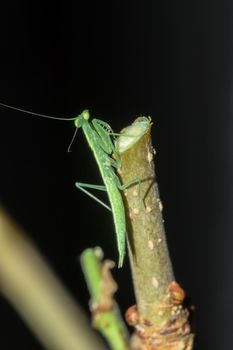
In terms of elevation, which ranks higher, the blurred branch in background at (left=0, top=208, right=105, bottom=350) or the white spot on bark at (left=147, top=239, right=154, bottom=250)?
the blurred branch in background at (left=0, top=208, right=105, bottom=350)

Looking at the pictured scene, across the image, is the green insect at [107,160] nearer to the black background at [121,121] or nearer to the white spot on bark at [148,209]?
the white spot on bark at [148,209]


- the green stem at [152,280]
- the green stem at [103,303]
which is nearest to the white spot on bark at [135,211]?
the green stem at [152,280]

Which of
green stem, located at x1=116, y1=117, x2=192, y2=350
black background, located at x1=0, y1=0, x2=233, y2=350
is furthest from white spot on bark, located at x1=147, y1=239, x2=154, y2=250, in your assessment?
black background, located at x1=0, y1=0, x2=233, y2=350

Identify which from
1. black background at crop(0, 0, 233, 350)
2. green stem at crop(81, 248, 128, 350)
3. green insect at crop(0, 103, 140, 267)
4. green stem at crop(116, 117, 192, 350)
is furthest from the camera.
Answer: black background at crop(0, 0, 233, 350)

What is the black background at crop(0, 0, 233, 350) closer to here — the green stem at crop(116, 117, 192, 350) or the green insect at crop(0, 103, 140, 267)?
the green insect at crop(0, 103, 140, 267)

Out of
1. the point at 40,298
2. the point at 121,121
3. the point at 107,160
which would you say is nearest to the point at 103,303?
the point at 40,298
